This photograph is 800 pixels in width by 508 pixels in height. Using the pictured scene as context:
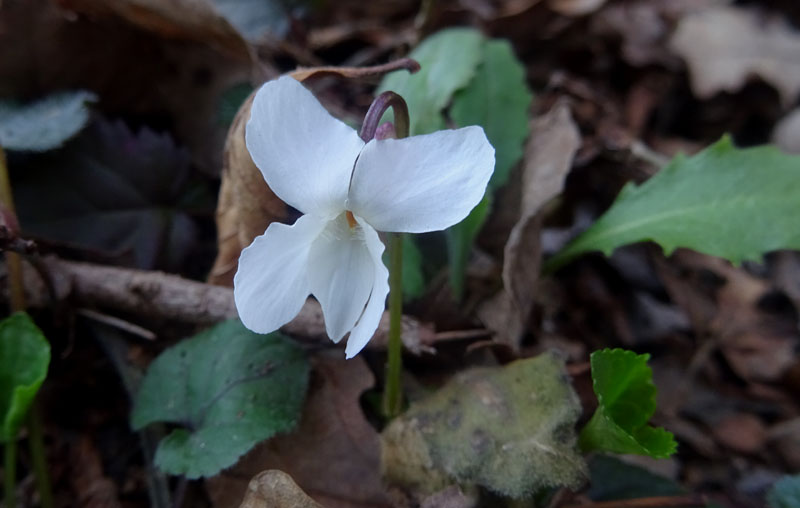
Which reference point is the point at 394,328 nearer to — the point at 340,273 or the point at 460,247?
the point at 340,273

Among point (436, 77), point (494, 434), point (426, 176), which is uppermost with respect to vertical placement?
point (426, 176)

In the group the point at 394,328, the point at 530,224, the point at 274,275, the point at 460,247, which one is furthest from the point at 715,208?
the point at 274,275

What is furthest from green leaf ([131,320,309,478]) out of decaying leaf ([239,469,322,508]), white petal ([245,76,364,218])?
white petal ([245,76,364,218])

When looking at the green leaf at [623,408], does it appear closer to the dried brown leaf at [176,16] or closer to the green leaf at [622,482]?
the green leaf at [622,482]

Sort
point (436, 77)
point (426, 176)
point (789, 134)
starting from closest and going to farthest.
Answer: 1. point (426, 176)
2. point (436, 77)
3. point (789, 134)

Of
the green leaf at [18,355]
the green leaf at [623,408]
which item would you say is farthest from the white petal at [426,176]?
the green leaf at [18,355]

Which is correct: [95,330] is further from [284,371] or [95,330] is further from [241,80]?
[241,80]

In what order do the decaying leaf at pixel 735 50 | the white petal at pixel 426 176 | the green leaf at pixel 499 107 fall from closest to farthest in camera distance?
the white petal at pixel 426 176 < the green leaf at pixel 499 107 < the decaying leaf at pixel 735 50
